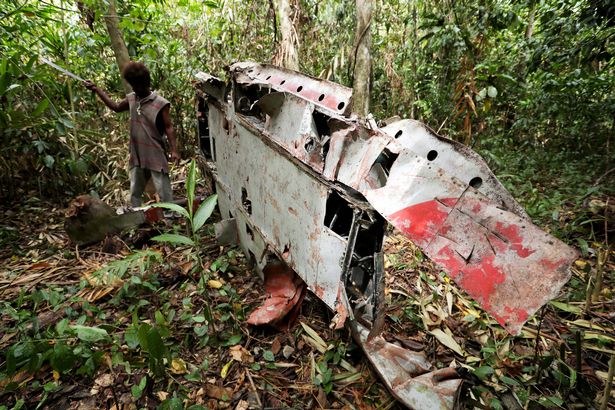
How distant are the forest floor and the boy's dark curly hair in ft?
5.77

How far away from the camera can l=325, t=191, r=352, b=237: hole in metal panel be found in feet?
6.80

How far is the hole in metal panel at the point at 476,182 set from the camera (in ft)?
5.00

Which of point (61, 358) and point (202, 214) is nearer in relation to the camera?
point (61, 358)

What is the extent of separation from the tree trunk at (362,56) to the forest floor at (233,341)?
85.6 inches

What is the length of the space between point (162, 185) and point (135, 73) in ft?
4.00

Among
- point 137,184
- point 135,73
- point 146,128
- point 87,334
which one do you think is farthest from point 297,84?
A: point 137,184

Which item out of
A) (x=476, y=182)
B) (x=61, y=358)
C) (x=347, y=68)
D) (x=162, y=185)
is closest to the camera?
(x=476, y=182)

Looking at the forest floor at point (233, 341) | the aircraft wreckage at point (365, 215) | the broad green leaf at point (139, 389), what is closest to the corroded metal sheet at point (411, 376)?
the aircraft wreckage at point (365, 215)

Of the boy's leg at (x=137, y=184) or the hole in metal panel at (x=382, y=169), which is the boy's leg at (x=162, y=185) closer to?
the boy's leg at (x=137, y=184)

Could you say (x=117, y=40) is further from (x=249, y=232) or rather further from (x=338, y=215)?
(x=338, y=215)

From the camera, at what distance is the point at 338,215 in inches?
84.5

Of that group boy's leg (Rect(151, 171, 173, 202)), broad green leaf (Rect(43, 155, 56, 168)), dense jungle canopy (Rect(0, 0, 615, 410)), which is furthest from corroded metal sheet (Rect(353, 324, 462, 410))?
broad green leaf (Rect(43, 155, 56, 168))

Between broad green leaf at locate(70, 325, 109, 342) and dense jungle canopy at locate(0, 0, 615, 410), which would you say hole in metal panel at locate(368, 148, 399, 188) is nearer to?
dense jungle canopy at locate(0, 0, 615, 410)

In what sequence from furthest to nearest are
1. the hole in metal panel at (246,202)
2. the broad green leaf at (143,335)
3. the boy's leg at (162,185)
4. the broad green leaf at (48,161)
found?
1. the broad green leaf at (48,161)
2. the boy's leg at (162,185)
3. the hole in metal panel at (246,202)
4. the broad green leaf at (143,335)
